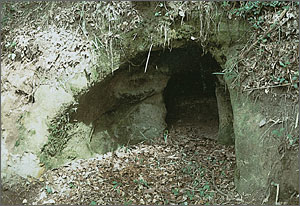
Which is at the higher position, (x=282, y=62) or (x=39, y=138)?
(x=282, y=62)

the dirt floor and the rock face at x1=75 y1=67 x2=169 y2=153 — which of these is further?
the rock face at x1=75 y1=67 x2=169 y2=153

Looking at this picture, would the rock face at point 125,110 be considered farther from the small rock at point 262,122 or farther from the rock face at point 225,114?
the small rock at point 262,122

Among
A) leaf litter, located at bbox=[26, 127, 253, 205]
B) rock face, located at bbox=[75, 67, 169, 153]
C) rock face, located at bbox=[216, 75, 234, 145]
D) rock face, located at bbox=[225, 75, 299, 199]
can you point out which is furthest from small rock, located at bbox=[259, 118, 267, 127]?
rock face, located at bbox=[75, 67, 169, 153]

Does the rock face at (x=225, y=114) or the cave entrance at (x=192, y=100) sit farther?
the cave entrance at (x=192, y=100)

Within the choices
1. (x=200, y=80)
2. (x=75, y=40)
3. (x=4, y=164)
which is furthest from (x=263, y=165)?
(x=4, y=164)

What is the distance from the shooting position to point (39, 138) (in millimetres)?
4117

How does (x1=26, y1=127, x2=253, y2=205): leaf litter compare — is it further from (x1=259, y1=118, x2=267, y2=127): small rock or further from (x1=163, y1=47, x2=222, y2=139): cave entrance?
(x1=259, y1=118, x2=267, y2=127): small rock

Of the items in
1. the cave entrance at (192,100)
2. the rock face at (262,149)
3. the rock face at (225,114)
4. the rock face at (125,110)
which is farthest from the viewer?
the cave entrance at (192,100)

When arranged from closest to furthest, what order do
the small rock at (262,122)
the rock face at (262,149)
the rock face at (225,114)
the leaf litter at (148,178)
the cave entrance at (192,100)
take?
1. the rock face at (262,149)
2. the small rock at (262,122)
3. the leaf litter at (148,178)
4. the rock face at (225,114)
5. the cave entrance at (192,100)

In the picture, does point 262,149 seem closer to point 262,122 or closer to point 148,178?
point 262,122

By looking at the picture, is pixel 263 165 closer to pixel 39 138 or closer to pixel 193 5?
pixel 193 5

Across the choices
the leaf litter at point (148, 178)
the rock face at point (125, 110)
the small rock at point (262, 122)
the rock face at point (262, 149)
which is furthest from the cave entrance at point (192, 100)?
the small rock at point (262, 122)

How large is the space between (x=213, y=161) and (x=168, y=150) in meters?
0.77

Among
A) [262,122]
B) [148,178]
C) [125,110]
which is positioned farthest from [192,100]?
[262,122]
